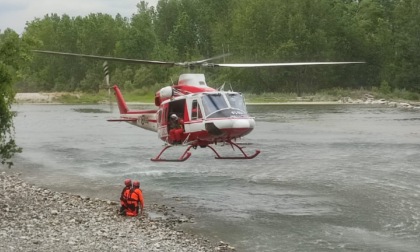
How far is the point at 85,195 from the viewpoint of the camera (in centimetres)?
2367

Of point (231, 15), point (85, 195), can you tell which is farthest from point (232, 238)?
point (231, 15)

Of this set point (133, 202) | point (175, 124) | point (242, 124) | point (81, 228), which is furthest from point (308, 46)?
point (81, 228)

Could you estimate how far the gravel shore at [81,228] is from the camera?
14.8 metres

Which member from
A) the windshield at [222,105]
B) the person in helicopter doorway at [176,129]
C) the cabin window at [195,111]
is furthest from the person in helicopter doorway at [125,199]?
the windshield at [222,105]

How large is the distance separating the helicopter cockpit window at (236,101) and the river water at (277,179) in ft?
12.9

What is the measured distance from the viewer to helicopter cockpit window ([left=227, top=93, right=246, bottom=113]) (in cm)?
2022

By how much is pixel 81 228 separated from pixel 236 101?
7.04 metres

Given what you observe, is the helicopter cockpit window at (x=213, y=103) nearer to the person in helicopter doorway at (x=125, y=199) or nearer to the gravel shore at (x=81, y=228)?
the person in helicopter doorway at (x=125, y=199)

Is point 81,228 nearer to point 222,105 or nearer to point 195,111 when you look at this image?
point 195,111

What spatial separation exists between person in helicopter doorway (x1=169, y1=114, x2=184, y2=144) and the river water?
2.55 meters

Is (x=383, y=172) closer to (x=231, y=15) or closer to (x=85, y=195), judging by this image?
(x=85, y=195)

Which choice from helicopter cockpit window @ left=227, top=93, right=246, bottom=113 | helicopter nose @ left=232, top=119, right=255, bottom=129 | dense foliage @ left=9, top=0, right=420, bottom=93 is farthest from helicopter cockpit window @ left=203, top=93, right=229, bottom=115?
dense foliage @ left=9, top=0, right=420, bottom=93

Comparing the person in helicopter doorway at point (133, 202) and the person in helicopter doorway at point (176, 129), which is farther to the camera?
the person in helicopter doorway at point (176, 129)

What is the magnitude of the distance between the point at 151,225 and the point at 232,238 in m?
2.60
